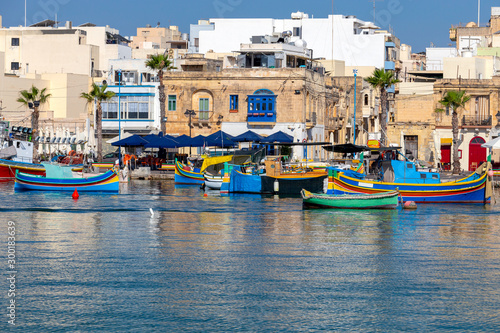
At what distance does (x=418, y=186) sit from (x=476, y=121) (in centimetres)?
2997

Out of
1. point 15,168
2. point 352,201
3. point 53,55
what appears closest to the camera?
point 352,201

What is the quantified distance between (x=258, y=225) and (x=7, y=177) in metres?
33.9

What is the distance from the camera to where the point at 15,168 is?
61.8m

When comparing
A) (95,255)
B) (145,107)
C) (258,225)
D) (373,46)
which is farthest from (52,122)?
(95,255)

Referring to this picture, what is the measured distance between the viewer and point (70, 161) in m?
64.1

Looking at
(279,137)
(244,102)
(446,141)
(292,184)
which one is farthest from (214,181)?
(446,141)

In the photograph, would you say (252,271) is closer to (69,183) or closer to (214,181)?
(69,183)

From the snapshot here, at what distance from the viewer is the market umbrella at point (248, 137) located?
65856mm

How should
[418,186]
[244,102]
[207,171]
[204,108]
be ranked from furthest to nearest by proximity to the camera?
[204,108] < [244,102] < [207,171] < [418,186]

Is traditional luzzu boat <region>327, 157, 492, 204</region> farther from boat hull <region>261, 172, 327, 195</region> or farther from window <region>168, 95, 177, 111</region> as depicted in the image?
window <region>168, 95, 177, 111</region>

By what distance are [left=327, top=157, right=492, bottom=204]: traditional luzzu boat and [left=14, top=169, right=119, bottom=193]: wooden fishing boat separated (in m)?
13.4

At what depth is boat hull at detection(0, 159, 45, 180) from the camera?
194 ft

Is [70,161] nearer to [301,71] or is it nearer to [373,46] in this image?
[301,71]

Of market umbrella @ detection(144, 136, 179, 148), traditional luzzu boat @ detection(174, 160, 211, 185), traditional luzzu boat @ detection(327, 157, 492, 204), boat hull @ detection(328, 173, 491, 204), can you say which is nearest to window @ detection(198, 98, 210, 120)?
market umbrella @ detection(144, 136, 179, 148)
